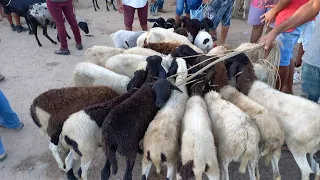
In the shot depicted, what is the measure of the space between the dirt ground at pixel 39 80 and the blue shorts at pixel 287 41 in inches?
52.5

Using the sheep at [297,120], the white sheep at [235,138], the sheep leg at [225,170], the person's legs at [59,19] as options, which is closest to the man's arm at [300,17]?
the sheep at [297,120]

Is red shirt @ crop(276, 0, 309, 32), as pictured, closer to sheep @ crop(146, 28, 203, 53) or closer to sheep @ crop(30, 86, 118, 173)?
sheep @ crop(146, 28, 203, 53)

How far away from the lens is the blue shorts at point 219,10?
5982mm

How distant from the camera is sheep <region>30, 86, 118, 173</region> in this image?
10.4 feet

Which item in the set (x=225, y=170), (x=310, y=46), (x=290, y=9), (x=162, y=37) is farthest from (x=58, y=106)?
(x=290, y=9)

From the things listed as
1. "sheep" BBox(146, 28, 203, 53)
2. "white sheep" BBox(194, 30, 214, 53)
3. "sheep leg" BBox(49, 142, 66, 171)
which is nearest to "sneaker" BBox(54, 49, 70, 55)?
"sheep" BBox(146, 28, 203, 53)

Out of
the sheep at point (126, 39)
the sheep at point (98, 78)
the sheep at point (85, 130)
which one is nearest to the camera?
the sheep at point (85, 130)

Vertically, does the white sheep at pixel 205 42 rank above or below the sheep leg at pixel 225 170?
above

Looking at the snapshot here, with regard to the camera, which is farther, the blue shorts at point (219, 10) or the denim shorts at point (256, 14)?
the blue shorts at point (219, 10)

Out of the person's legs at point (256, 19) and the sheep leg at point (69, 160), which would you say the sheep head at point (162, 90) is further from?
the person's legs at point (256, 19)

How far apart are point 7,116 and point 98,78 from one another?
1.39 metres

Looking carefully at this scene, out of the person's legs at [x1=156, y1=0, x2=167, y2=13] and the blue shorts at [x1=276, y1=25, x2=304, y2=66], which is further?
the person's legs at [x1=156, y1=0, x2=167, y2=13]

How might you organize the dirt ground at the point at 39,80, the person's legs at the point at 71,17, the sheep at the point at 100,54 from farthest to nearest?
1. the person's legs at the point at 71,17
2. the sheep at the point at 100,54
3. the dirt ground at the point at 39,80

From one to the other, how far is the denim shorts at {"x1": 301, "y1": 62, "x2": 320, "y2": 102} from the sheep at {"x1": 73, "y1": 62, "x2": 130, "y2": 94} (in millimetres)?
2111
